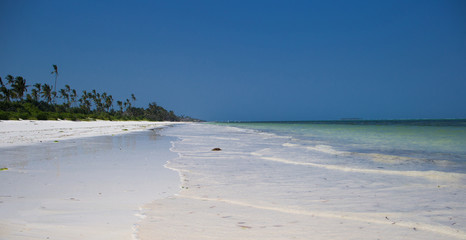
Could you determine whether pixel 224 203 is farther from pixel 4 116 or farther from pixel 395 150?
pixel 4 116

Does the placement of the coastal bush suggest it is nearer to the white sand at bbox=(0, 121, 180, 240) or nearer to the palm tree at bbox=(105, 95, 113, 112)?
the white sand at bbox=(0, 121, 180, 240)

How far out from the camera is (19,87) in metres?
77.3

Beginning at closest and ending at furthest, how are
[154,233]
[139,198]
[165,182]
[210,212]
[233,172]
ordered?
1. [154,233]
2. [210,212]
3. [139,198]
4. [165,182]
5. [233,172]

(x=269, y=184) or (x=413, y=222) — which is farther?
(x=269, y=184)

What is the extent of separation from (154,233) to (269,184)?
3.28 metres

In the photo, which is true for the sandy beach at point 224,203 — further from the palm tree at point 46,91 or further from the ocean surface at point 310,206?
the palm tree at point 46,91

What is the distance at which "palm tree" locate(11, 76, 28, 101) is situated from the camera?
252 ft

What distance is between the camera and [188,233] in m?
3.13

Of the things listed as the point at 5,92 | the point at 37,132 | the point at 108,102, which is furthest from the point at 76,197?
the point at 108,102

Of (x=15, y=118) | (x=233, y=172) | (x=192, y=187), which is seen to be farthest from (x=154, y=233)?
(x=15, y=118)

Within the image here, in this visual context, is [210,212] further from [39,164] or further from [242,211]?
[39,164]

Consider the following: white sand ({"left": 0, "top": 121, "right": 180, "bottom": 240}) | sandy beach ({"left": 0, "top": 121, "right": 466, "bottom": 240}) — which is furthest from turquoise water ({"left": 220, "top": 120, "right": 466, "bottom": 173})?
white sand ({"left": 0, "top": 121, "right": 180, "bottom": 240})

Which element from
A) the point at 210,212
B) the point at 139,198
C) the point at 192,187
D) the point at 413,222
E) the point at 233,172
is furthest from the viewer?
the point at 233,172

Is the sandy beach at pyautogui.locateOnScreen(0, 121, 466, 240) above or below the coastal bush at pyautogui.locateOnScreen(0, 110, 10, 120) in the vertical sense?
below
